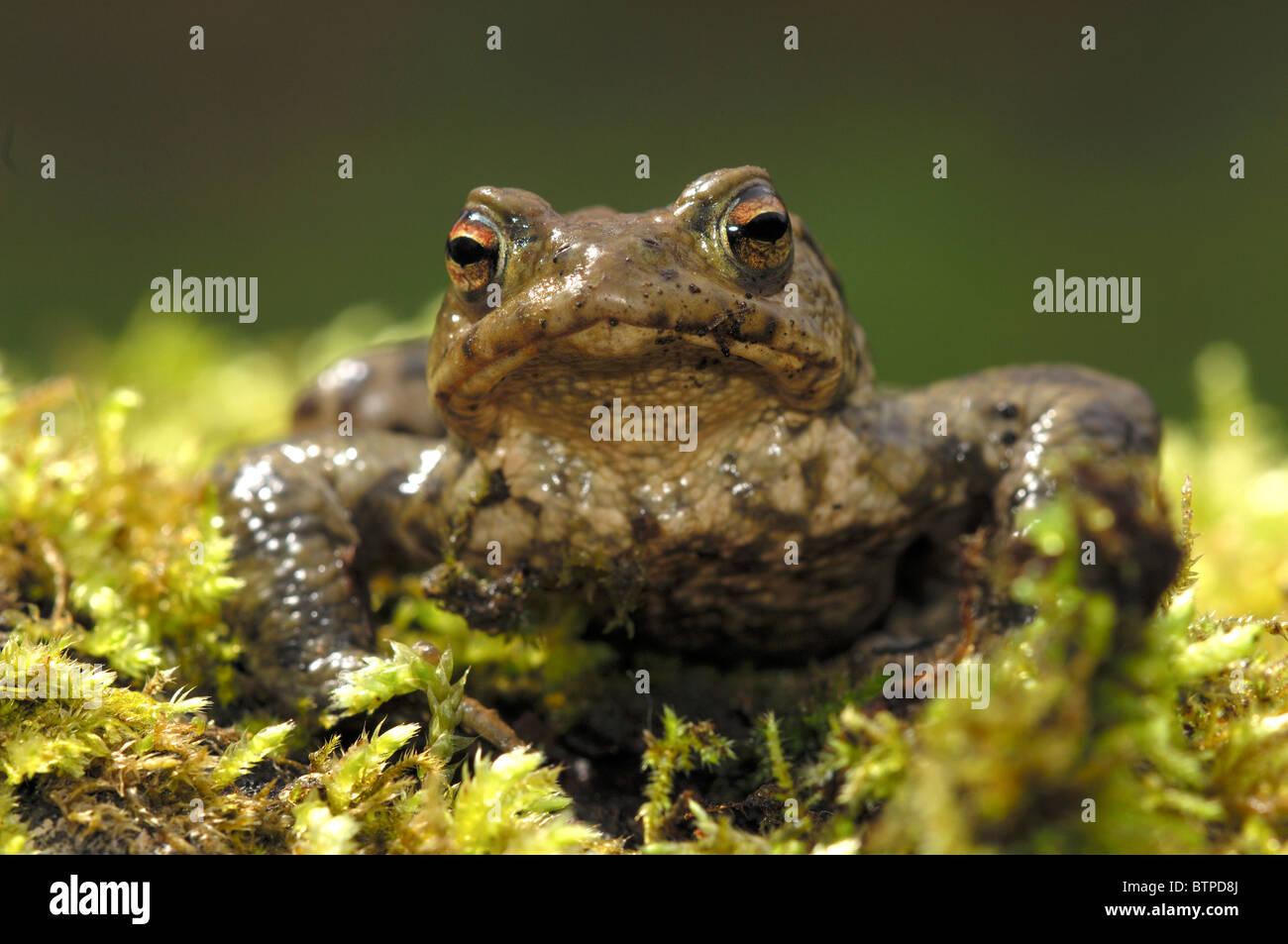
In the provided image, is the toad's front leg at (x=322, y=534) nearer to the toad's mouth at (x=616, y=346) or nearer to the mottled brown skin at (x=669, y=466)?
the mottled brown skin at (x=669, y=466)

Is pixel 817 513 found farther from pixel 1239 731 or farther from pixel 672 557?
pixel 1239 731

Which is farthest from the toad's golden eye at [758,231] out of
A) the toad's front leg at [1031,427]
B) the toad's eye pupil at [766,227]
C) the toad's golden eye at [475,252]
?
the toad's front leg at [1031,427]

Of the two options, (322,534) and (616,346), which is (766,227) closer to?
(616,346)

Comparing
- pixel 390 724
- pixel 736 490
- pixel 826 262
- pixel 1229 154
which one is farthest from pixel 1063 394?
pixel 1229 154

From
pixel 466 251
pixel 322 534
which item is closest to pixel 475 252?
pixel 466 251

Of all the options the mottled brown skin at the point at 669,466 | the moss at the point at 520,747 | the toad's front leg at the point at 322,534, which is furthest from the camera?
the toad's front leg at the point at 322,534

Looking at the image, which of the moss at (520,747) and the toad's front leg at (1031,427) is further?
the toad's front leg at (1031,427)
